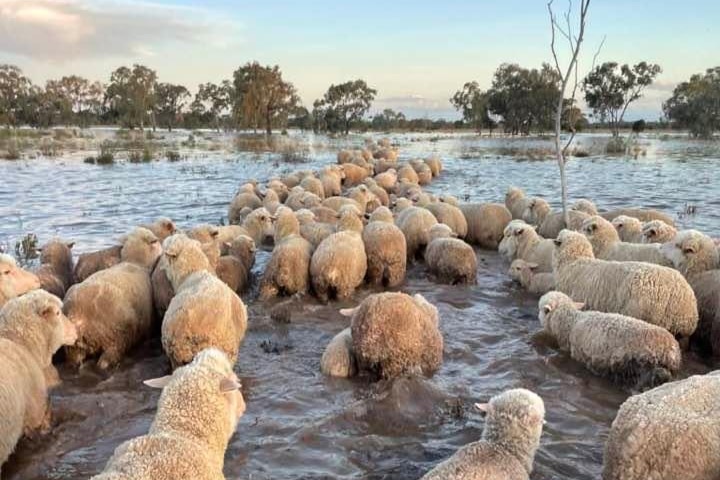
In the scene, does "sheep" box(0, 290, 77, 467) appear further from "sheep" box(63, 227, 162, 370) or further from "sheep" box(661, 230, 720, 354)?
"sheep" box(661, 230, 720, 354)

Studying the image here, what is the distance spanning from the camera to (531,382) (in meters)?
6.32

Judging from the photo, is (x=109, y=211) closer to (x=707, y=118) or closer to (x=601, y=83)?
(x=707, y=118)

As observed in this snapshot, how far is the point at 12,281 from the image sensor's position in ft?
22.7

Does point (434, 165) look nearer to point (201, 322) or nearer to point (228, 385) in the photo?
point (201, 322)

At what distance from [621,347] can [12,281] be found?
662cm

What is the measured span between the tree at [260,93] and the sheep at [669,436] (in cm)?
6589

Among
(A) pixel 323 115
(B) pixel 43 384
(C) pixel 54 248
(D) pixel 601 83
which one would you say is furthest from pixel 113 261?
(A) pixel 323 115

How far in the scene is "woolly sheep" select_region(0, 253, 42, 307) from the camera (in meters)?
6.81

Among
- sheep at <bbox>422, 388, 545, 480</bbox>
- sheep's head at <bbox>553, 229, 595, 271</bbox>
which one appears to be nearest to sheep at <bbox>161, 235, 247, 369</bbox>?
sheep at <bbox>422, 388, 545, 480</bbox>

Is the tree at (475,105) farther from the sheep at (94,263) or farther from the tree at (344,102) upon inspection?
the sheep at (94,263)

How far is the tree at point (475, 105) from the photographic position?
82.8 m

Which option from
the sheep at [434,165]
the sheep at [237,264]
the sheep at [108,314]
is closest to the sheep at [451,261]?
the sheep at [237,264]

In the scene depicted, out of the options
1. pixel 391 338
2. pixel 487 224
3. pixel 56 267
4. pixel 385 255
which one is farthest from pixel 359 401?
pixel 487 224

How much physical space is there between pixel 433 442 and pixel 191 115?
103 m
